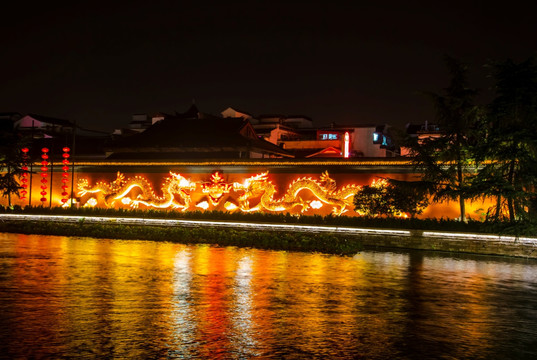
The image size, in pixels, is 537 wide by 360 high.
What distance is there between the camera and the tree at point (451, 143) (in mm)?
23031

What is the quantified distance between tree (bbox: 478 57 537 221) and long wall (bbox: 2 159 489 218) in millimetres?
3241

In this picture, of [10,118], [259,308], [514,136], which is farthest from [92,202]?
[10,118]

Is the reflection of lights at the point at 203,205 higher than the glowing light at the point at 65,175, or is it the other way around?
the glowing light at the point at 65,175

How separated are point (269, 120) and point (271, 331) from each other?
2001 inches

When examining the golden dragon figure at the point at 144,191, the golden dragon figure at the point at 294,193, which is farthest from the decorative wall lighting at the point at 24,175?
the golden dragon figure at the point at 294,193

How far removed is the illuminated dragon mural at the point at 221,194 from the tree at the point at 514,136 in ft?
21.1

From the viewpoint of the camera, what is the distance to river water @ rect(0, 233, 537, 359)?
297 inches

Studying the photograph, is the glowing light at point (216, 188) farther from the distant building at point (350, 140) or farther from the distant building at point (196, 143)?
the distant building at point (350, 140)

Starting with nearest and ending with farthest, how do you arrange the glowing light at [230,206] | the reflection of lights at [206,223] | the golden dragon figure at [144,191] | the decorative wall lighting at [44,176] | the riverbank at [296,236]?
the riverbank at [296,236]
the reflection of lights at [206,223]
the glowing light at [230,206]
the golden dragon figure at [144,191]
the decorative wall lighting at [44,176]

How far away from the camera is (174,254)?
17656 millimetres

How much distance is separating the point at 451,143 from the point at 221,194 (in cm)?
1019

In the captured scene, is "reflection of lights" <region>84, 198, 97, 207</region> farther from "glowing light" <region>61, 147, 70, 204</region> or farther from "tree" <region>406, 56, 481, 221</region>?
"tree" <region>406, 56, 481, 221</region>

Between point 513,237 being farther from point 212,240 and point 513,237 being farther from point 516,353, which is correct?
point 516,353

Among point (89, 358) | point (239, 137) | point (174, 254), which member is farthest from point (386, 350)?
point (239, 137)
